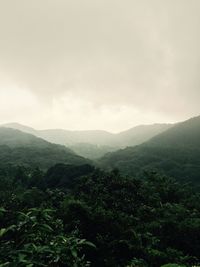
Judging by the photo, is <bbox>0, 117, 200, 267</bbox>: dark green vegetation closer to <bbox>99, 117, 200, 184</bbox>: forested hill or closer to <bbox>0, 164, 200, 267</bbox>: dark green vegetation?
<bbox>0, 164, 200, 267</bbox>: dark green vegetation

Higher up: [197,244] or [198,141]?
[198,141]

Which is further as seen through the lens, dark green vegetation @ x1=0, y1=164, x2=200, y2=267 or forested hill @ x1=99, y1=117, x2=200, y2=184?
forested hill @ x1=99, y1=117, x2=200, y2=184

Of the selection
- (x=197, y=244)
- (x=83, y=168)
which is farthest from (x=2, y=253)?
(x=83, y=168)

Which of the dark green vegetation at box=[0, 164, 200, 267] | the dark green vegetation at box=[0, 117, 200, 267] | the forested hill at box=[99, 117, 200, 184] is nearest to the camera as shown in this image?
the dark green vegetation at box=[0, 117, 200, 267]

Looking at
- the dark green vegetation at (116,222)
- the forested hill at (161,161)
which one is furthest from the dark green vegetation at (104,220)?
the forested hill at (161,161)

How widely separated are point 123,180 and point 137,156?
10031 centimetres

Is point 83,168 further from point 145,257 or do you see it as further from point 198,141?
point 198,141

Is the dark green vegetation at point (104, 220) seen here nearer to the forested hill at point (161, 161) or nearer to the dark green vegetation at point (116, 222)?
the dark green vegetation at point (116, 222)

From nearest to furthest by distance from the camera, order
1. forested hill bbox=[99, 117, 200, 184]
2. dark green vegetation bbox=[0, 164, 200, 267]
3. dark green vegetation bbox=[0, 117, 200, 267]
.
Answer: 1. dark green vegetation bbox=[0, 117, 200, 267]
2. dark green vegetation bbox=[0, 164, 200, 267]
3. forested hill bbox=[99, 117, 200, 184]

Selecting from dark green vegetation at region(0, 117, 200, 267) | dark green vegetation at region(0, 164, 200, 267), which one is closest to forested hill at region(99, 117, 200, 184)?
dark green vegetation at region(0, 117, 200, 267)

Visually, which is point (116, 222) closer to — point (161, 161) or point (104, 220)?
point (104, 220)

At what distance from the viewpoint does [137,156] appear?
150m

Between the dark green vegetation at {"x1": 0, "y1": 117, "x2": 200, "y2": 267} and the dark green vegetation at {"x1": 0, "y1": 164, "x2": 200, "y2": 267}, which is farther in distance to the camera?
the dark green vegetation at {"x1": 0, "y1": 164, "x2": 200, "y2": 267}

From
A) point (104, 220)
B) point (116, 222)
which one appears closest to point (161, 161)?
point (116, 222)
